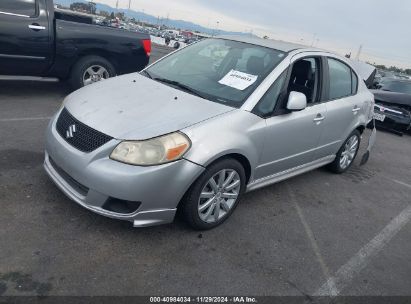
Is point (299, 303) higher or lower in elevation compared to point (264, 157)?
lower

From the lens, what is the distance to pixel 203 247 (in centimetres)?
329

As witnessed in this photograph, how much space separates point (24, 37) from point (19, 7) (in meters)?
0.47

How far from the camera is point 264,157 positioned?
384cm

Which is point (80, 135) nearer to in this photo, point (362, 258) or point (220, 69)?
point (220, 69)

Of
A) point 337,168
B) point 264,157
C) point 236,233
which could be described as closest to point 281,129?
point 264,157

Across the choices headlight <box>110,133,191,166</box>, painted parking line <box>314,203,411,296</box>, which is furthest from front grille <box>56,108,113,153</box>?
painted parking line <box>314,203,411,296</box>

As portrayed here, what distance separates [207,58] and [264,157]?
1.38 metres

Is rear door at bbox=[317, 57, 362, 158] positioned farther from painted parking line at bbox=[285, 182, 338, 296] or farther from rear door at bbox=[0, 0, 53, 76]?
rear door at bbox=[0, 0, 53, 76]

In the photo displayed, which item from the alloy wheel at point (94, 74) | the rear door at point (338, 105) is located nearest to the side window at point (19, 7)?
the alloy wheel at point (94, 74)

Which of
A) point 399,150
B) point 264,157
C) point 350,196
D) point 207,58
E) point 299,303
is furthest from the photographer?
point 399,150

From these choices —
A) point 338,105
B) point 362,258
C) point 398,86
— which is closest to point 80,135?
point 362,258

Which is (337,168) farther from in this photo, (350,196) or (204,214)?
(204,214)

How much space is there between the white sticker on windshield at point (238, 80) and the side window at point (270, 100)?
7.9 inches

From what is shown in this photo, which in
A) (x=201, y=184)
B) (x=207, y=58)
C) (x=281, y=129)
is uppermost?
(x=207, y=58)
